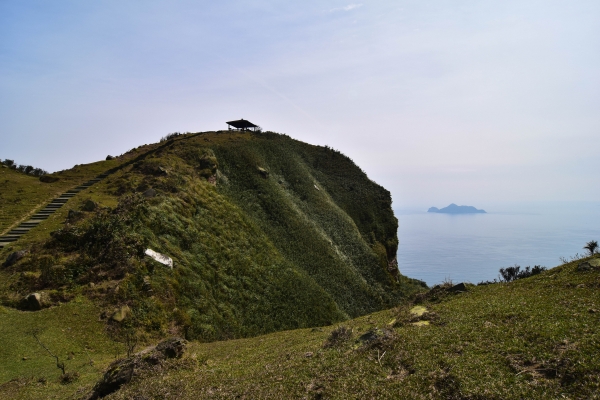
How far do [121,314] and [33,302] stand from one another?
6.02 metres

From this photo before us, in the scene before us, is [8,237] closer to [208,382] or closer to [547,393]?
[208,382]

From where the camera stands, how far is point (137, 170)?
48.3 metres

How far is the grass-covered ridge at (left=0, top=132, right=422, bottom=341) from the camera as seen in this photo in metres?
26.9

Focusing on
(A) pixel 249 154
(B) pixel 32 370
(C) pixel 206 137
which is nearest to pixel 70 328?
(B) pixel 32 370

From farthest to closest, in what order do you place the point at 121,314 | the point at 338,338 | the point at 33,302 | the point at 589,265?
the point at 121,314 < the point at 33,302 < the point at 589,265 < the point at 338,338

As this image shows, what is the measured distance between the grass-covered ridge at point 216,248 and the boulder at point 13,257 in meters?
0.57

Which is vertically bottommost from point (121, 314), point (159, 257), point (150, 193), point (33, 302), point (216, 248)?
point (121, 314)

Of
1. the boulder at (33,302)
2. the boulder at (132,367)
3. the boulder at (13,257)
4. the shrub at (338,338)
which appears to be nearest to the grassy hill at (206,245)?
the boulder at (33,302)

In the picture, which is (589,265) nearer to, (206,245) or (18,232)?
(206,245)

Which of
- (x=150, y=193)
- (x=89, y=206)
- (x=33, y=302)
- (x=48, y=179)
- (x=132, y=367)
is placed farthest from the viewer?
(x=48, y=179)

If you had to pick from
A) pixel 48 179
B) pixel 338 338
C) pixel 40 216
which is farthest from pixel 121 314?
pixel 48 179

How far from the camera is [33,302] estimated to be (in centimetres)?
2384

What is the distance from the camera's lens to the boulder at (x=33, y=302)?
23781mm

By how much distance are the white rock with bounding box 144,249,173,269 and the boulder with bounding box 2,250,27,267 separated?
958 centimetres
